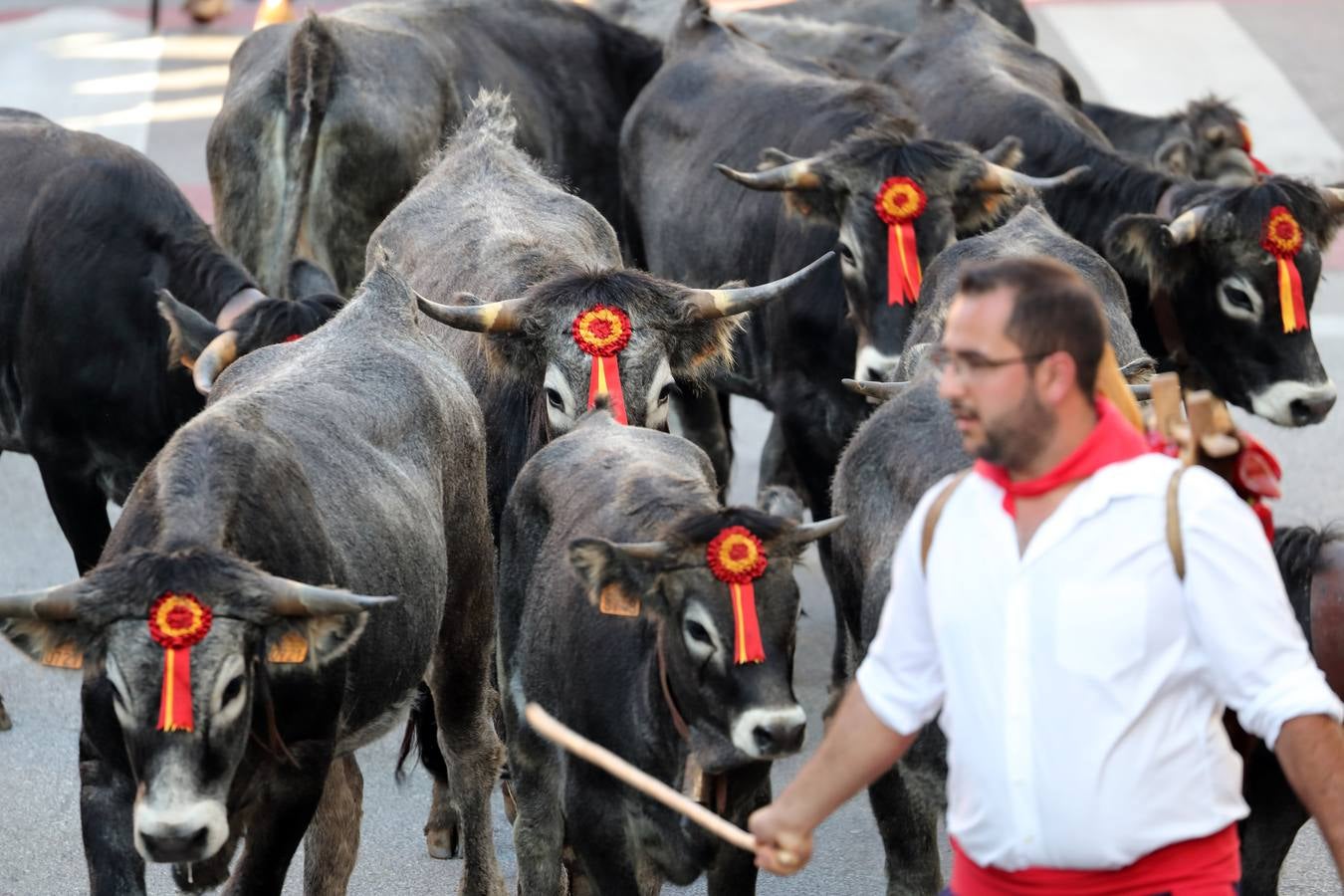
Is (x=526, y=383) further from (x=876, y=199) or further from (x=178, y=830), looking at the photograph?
(x=178, y=830)

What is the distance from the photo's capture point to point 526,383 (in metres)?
7.49

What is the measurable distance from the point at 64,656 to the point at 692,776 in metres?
1.58

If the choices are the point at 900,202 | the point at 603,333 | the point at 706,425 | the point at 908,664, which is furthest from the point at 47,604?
the point at 706,425

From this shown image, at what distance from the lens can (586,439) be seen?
647cm

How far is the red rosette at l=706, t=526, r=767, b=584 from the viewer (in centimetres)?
525

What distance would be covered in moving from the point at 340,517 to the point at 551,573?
62 centimetres

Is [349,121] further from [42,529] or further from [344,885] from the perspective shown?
[344,885]

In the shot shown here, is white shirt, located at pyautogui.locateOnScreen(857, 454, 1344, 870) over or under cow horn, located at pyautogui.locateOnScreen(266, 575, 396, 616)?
over

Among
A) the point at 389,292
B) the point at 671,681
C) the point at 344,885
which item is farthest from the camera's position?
the point at 389,292

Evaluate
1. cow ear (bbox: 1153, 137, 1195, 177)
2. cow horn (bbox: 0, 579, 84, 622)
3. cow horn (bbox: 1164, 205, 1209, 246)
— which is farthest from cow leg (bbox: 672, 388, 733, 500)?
cow horn (bbox: 0, 579, 84, 622)

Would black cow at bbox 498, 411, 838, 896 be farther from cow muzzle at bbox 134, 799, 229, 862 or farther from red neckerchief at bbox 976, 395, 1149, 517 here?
red neckerchief at bbox 976, 395, 1149, 517

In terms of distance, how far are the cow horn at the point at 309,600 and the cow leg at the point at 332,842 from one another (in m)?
1.45

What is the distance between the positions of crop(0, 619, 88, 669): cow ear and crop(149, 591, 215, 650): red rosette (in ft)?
0.78

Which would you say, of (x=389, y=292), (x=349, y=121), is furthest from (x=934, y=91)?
(x=389, y=292)
